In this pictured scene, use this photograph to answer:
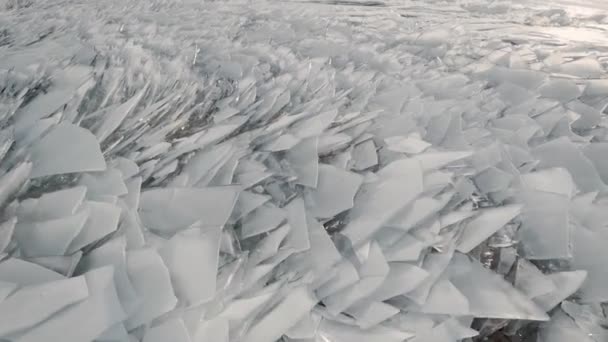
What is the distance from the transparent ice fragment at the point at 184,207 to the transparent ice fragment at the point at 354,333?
0.40 ft

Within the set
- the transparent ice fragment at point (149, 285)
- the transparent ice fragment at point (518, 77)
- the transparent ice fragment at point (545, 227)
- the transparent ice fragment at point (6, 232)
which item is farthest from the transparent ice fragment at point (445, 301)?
the transparent ice fragment at point (518, 77)

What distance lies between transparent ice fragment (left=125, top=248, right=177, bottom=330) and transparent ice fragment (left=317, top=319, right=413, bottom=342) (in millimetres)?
121

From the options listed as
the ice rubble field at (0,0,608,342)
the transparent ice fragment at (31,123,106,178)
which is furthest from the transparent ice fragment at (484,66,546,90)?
the transparent ice fragment at (31,123,106,178)

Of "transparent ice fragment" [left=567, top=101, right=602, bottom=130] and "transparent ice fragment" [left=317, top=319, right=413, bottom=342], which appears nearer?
"transparent ice fragment" [left=317, top=319, right=413, bottom=342]

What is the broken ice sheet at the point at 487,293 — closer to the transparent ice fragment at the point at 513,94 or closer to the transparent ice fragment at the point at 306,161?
the transparent ice fragment at the point at 306,161

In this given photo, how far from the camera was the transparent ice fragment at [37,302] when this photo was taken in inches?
11.7

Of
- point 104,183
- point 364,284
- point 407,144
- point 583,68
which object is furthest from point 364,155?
point 583,68

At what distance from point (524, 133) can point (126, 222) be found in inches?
18.3

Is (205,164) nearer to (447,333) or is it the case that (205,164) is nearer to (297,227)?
(297,227)

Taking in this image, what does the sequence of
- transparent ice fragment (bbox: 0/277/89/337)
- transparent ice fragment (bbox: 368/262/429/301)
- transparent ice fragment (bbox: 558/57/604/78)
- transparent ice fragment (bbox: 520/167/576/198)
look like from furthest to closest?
transparent ice fragment (bbox: 558/57/604/78)
transparent ice fragment (bbox: 520/167/576/198)
transparent ice fragment (bbox: 368/262/429/301)
transparent ice fragment (bbox: 0/277/89/337)

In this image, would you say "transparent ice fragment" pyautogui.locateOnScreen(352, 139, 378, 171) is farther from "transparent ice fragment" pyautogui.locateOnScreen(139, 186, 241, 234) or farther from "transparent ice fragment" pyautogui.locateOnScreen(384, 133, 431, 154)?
"transparent ice fragment" pyautogui.locateOnScreen(139, 186, 241, 234)

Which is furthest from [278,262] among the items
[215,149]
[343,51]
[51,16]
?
[51,16]

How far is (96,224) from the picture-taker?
0.37m

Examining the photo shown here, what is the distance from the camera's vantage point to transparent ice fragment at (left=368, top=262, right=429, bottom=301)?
15.6 inches
